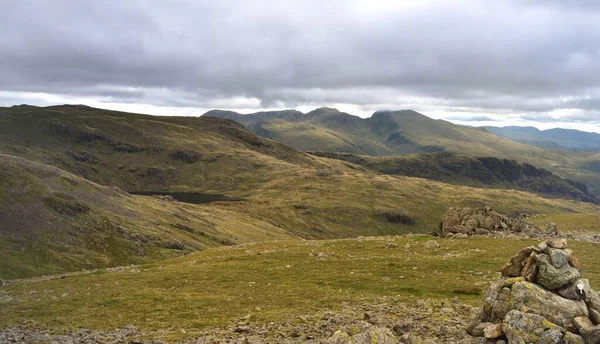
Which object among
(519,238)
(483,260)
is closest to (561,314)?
(483,260)

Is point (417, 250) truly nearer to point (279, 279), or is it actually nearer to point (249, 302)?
point (279, 279)

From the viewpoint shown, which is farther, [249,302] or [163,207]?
[163,207]

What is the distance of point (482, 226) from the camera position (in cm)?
6275

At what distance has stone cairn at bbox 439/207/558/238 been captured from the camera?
60406mm

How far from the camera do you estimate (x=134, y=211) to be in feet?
408

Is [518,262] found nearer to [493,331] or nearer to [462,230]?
[493,331]

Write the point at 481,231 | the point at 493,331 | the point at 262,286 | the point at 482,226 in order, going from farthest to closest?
the point at 482,226, the point at 481,231, the point at 262,286, the point at 493,331

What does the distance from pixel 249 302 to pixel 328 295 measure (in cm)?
613

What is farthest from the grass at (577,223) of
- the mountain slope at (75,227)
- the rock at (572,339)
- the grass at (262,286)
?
the mountain slope at (75,227)

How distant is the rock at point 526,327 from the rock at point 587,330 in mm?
755

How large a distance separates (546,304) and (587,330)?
2.07 metres

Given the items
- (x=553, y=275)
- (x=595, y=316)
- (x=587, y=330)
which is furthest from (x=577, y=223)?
(x=587, y=330)

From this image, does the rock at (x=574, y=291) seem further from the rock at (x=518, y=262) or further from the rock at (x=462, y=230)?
the rock at (x=462, y=230)

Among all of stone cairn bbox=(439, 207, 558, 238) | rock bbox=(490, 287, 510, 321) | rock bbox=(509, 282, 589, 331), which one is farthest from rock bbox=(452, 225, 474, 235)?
rock bbox=(490, 287, 510, 321)
